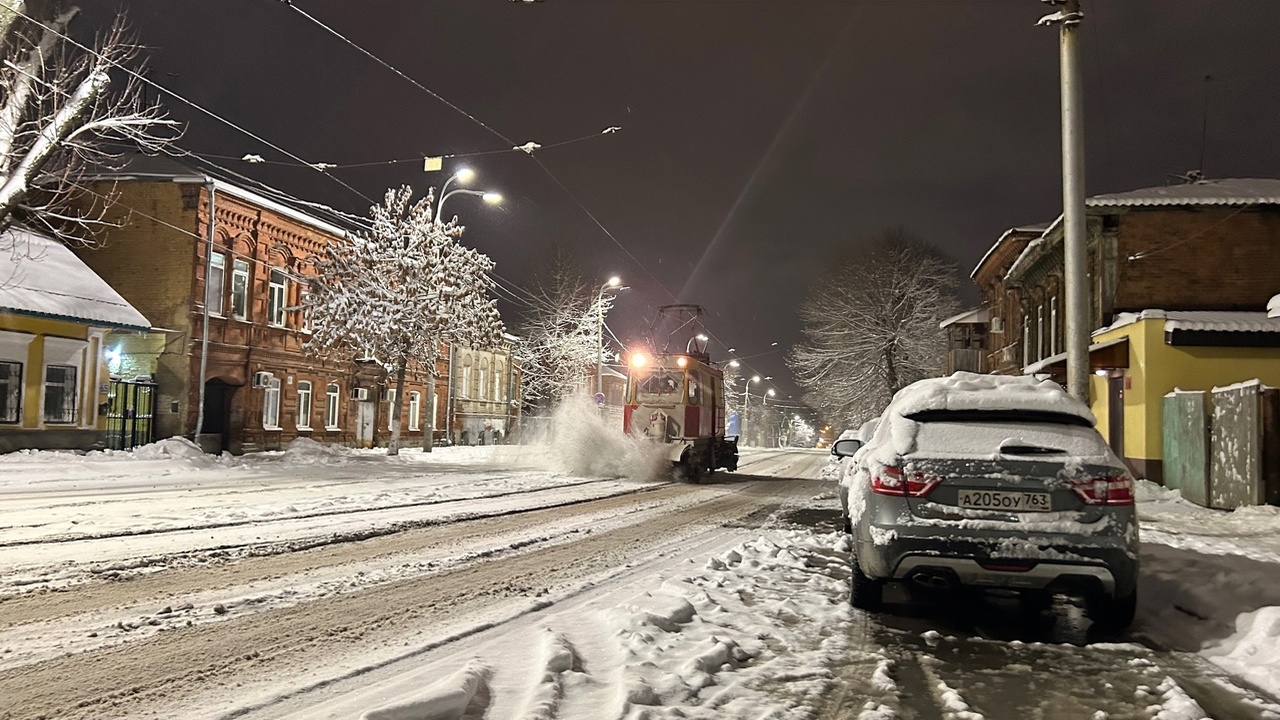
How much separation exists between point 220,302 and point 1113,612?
2915 cm

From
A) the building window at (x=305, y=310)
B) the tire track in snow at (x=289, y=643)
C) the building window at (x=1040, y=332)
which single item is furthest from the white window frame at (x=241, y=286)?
the building window at (x=1040, y=332)

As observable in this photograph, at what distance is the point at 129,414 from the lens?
25.2 m

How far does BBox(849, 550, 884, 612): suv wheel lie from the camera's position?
6.17 metres

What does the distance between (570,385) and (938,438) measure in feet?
152

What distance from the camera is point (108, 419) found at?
24.4 m

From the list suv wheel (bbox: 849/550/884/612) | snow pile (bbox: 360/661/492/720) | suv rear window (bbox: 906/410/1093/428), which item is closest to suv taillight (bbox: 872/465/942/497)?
suv rear window (bbox: 906/410/1093/428)

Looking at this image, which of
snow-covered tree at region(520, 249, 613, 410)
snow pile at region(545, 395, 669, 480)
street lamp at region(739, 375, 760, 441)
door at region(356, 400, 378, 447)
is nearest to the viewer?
snow pile at region(545, 395, 669, 480)

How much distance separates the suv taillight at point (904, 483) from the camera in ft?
18.0

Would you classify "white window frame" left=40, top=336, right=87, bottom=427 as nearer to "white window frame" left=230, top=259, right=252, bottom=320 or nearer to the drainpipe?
the drainpipe

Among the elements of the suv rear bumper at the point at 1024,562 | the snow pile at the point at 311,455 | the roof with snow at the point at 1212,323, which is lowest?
the snow pile at the point at 311,455

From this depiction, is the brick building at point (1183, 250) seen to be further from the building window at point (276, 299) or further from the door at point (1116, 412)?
the building window at point (276, 299)

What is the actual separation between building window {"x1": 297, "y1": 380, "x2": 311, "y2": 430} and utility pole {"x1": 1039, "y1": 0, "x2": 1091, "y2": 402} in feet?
93.3

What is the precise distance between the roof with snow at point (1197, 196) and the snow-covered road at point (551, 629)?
49.4ft

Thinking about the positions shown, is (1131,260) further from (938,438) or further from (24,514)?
(24,514)
